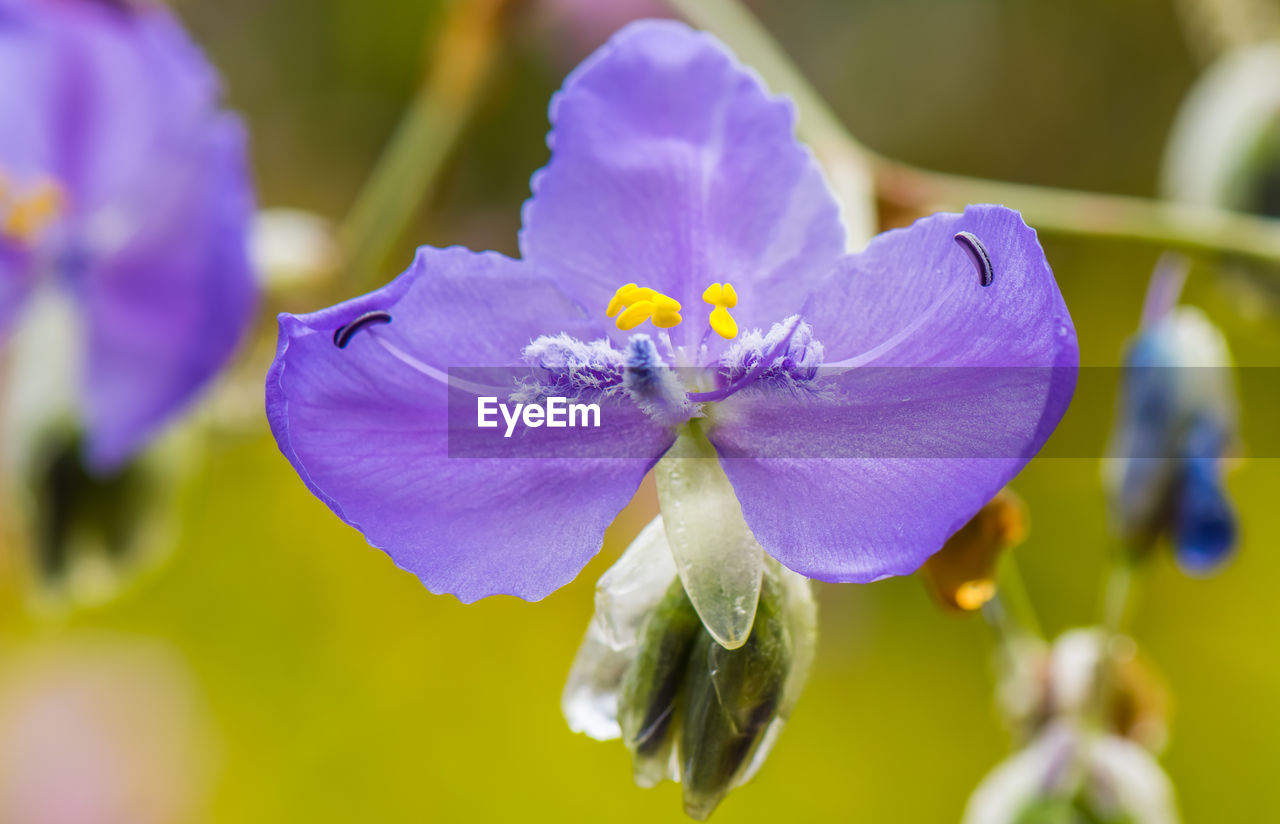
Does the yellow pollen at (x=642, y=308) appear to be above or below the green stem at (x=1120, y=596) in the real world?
above

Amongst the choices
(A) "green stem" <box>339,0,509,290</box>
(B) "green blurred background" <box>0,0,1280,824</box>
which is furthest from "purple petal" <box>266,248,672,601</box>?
(B) "green blurred background" <box>0,0,1280,824</box>

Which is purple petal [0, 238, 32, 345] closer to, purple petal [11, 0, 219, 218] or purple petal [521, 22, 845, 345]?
purple petal [11, 0, 219, 218]

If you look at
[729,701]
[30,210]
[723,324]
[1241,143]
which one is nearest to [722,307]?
[723,324]

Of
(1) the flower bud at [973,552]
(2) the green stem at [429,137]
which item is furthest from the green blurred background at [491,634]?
(1) the flower bud at [973,552]

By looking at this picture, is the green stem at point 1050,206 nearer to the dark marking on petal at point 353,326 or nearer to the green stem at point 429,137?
the green stem at point 429,137

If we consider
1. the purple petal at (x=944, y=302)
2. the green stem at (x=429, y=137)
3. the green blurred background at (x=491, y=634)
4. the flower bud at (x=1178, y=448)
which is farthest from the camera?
the green blurred background at (x=491, y=634)

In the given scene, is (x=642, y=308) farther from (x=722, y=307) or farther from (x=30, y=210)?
(x=30, y=210)
